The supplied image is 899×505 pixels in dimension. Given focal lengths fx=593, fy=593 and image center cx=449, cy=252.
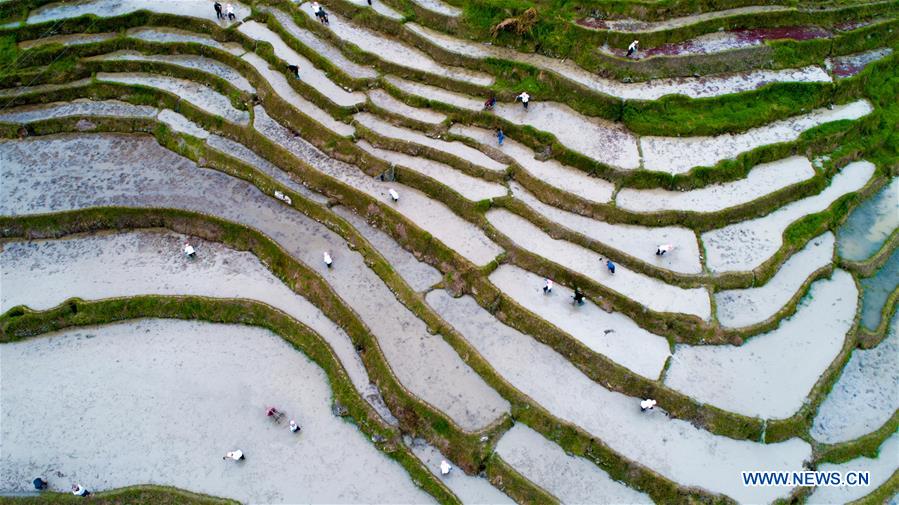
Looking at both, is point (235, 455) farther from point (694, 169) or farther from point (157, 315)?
point (694, 169)

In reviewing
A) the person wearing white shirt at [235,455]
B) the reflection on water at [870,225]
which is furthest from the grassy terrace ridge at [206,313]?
the reflection on water at [870,225]

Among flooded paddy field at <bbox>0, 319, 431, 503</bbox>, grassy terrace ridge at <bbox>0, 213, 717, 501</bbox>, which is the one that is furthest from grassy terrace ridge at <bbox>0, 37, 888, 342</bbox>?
flooded paddy field at <bbox>0, 319, 431, 503</bbox>

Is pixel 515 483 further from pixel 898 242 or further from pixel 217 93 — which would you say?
pixel 217 93

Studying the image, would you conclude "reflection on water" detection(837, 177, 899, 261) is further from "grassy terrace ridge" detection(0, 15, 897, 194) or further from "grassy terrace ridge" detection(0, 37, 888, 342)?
"grassy terrace ridge" detection(0, 15, 897, 194)

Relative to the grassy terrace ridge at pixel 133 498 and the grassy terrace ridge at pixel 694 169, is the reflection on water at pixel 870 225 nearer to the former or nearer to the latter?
the grassy terrace ridge at pixel 694 169

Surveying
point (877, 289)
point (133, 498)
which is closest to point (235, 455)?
point (133, 498)

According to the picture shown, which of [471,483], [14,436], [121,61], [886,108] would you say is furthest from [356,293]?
[886,108]
